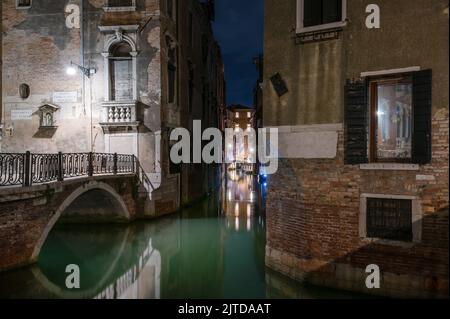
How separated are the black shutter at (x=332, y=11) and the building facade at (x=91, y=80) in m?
10.4

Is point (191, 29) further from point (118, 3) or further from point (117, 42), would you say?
point (117, 42)

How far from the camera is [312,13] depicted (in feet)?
26.4

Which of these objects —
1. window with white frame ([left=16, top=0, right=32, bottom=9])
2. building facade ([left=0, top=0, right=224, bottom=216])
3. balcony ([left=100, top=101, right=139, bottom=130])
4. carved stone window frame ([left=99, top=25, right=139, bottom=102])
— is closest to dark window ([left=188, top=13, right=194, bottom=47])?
building facade ([left=0, top=0, right=224, bottom=216])

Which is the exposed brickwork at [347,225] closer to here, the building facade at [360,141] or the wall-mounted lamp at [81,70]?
the building facade at [360,141]

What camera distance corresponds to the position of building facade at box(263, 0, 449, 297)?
255 inches

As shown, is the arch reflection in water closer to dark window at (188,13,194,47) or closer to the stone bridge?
the stone bridge

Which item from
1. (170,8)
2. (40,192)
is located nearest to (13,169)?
(40,192)

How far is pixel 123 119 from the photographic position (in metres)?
16.5

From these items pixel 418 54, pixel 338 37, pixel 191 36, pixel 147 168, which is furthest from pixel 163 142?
pixel 418 54

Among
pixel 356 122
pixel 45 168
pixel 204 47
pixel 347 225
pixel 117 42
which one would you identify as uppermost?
pixel 204 47

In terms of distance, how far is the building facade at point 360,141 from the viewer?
6.47 metres

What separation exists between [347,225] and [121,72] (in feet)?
45.0
